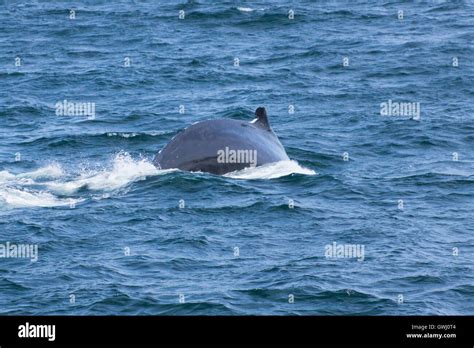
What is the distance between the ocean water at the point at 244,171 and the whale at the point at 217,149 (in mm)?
375

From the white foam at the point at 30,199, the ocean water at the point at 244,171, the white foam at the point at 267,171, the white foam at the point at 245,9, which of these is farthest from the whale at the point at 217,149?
the white foam at the point at 245,9

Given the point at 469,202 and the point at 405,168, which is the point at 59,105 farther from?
the point at 469,202

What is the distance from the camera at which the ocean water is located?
24719 mm

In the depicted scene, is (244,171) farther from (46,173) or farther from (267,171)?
(46,173)

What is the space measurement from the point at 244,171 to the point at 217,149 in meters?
1.46

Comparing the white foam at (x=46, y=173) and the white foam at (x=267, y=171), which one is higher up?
the white foam at (x=267, y=171)

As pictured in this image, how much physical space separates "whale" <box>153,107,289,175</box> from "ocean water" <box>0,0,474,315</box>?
14.8 inches

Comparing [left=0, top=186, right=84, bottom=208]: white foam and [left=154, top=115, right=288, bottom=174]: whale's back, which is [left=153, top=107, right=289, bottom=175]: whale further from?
[left=0, top=186, right=84, bottom=208]: white foam

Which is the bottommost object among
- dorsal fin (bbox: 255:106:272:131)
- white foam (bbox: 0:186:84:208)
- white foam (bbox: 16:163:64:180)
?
white foam (bbox: 0:186:84:208)

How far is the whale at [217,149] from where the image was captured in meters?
30.8

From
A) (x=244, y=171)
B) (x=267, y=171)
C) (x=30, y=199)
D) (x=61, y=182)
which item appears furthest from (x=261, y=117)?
(x=30, y=199)

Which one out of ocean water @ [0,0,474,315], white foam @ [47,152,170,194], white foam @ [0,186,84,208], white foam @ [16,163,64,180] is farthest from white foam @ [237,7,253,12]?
white foam @ [0,186,84,208]

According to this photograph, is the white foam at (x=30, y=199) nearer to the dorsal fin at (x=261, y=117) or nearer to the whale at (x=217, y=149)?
the whale at (x=217, y=149)
